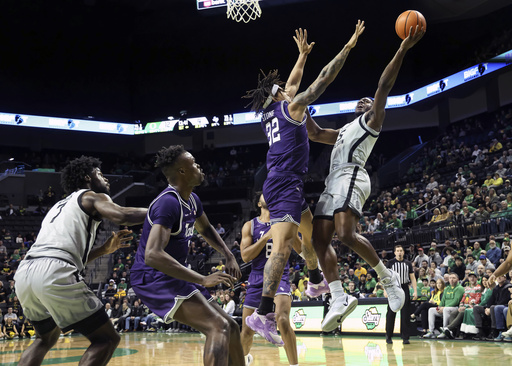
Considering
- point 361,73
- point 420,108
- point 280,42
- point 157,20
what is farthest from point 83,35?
point 420,108

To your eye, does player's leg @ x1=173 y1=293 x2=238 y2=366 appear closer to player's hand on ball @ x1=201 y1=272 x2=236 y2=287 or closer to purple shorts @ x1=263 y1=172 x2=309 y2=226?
player's hand on ball @ x1=201 y1=272 x2=236 y2=287

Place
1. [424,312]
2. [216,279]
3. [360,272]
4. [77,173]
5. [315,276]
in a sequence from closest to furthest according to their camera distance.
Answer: [216,279], [77,173], [315,276], [424,312], [360,272]

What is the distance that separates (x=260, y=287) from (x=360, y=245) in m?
2.29

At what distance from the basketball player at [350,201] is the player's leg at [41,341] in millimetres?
2434

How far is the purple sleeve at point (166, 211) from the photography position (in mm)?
4777

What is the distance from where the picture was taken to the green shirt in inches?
492

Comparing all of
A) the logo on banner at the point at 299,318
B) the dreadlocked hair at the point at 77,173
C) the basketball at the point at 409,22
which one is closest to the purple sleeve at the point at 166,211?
the dreadlocked hair at the point at 77,173

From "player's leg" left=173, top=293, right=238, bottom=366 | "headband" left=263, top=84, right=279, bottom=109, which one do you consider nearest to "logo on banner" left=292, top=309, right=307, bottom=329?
"headband" left=263, top=84, right=279, bottom=109

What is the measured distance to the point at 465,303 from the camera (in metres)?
12.3

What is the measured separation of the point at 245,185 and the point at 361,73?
8.66 m

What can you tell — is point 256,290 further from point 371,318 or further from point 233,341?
point 371,318

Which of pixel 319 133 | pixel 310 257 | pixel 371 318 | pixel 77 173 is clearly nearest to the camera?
pixel 77 173

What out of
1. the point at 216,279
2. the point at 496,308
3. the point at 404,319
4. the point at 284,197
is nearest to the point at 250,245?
the point at 284,197

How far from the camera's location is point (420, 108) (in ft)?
97.5
